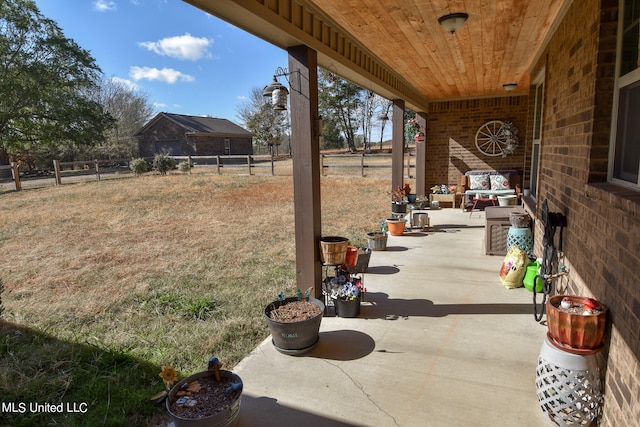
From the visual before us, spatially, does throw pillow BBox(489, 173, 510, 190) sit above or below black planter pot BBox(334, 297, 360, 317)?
above

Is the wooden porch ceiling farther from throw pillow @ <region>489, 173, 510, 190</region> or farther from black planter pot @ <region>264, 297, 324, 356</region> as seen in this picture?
throw pillow @ <region>489, 173, 510, 190</region>

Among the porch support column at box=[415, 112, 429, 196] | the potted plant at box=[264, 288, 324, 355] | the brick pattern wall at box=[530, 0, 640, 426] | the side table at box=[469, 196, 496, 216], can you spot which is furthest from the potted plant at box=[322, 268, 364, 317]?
the porch support column at box=[415, 112, 429, 196]

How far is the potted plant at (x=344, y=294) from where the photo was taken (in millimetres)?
3311

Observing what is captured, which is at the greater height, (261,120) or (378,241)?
(261,120)

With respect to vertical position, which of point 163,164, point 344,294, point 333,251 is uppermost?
point 163,164

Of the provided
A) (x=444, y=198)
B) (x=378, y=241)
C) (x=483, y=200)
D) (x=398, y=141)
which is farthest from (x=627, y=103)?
(x=444, y=198)

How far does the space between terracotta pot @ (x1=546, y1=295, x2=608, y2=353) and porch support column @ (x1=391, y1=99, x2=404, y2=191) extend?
5393 millimetres

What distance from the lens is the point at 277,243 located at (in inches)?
245

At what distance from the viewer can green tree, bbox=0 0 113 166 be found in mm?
17859

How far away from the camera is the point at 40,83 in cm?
1853

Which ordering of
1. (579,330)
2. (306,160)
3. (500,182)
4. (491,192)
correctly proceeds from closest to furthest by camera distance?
(579,330), (306,160), (491,192), (500,182)

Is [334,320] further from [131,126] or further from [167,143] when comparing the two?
[131,126]

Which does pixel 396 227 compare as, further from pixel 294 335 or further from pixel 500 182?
pixel 294 335

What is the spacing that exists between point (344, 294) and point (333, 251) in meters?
0.39
